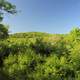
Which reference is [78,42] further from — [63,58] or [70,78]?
[70,78]

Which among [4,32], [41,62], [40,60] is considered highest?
[4,32]

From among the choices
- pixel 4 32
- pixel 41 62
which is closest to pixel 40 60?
pixel 41 62

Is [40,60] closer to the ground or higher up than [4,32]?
closer to the ground

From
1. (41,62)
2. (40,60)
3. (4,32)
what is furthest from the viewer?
(4,32)

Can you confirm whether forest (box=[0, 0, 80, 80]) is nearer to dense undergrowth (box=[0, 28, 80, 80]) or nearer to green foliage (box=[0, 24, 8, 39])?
dense undergrowth (box=[0, 28, 80, 80])

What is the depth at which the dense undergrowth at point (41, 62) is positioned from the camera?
1591 centimetres

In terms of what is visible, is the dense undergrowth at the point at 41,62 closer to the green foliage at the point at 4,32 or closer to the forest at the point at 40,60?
the forest at the point at 40,60

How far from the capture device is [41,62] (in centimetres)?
1727

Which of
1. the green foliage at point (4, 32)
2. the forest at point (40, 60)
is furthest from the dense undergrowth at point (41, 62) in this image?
the green foliage at point (4, 32)

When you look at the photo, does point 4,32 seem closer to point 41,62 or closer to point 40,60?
point 40,60

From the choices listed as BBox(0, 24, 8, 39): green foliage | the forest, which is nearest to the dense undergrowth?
the forest

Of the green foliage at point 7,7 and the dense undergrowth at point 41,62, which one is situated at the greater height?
the green foliage at point 7,7

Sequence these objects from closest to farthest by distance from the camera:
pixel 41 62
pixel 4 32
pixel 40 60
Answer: pixel 41 62 → pixel 40 60 → pixel 4 32

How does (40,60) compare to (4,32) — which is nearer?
(40,60)
